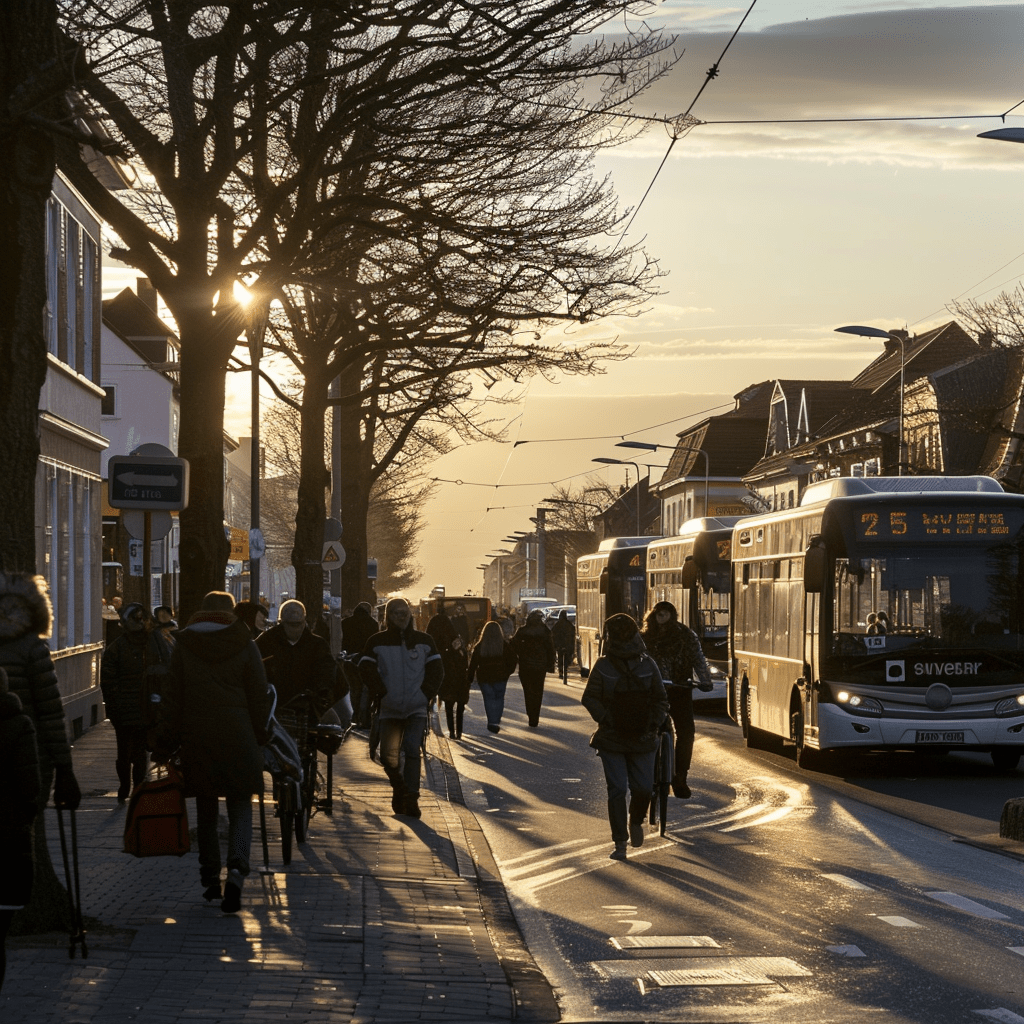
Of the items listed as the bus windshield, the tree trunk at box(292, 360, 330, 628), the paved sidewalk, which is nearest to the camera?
the paved sidewalk

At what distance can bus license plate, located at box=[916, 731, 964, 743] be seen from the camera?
19125 mm

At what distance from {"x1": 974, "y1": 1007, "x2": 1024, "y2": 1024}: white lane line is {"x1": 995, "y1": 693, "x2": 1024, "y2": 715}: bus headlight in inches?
473

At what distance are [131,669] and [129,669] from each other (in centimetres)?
2

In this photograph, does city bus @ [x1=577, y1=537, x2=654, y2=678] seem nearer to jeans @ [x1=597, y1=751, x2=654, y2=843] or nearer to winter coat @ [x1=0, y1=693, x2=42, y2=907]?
jeans @ [x1=597, y1=751, x2=654, y2=843]

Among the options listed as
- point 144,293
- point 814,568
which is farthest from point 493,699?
point 144,293

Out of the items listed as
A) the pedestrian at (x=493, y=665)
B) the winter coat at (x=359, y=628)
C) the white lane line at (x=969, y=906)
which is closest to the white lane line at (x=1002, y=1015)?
the white lane line at (x=969, y=906)

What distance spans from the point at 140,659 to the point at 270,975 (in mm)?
7750

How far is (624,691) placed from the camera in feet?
42.5

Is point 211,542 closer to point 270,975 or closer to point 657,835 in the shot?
point 657,835

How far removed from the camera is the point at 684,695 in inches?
627

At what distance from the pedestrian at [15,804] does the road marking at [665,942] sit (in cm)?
375

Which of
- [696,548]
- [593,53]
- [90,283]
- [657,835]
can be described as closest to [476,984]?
[657,835]

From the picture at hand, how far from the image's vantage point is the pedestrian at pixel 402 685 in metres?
14.9

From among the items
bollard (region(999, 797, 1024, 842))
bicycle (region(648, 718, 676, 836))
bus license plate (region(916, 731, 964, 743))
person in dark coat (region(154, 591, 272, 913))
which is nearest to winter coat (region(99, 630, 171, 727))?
bicycle (region(648, 718, 676, 836))
